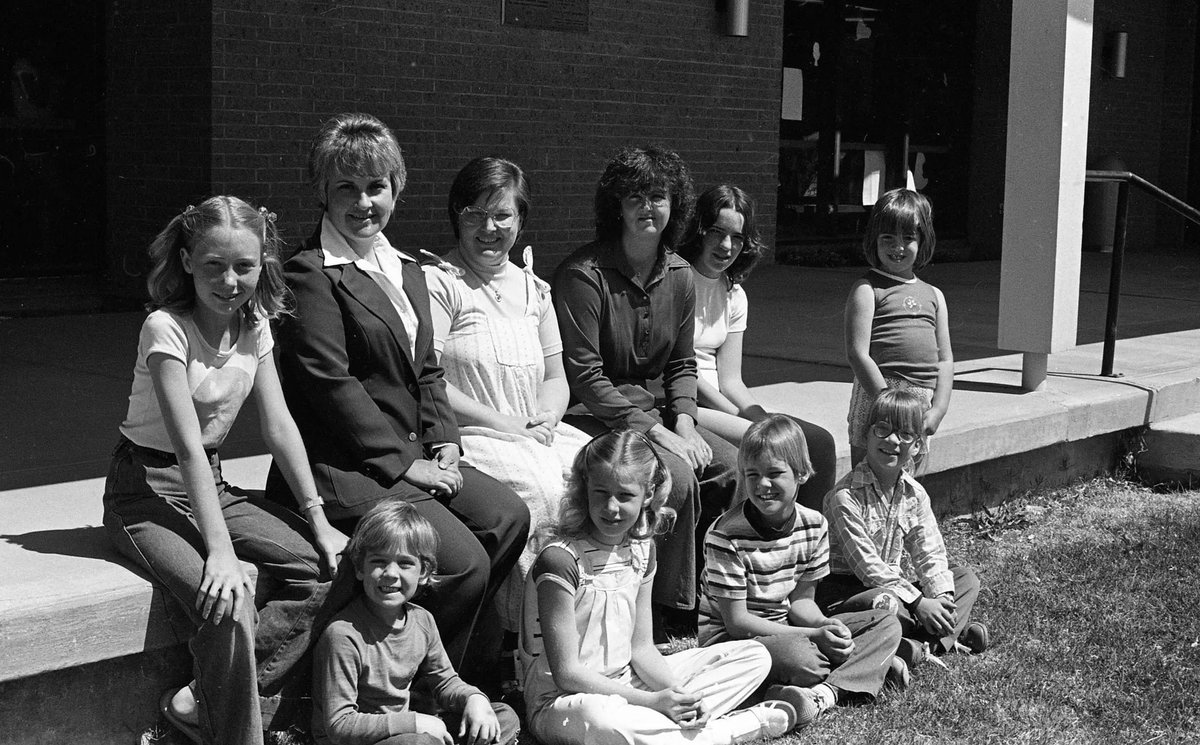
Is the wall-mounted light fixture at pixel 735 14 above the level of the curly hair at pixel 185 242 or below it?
above

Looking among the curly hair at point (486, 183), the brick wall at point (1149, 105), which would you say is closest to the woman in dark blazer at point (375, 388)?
the curly hair at point (486, 183)

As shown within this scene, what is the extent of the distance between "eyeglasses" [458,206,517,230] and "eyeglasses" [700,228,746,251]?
38.3 inches

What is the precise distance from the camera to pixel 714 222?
5.09 metres

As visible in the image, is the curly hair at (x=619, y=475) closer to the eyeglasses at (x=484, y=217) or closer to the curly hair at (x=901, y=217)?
the eyeglasses at (x=484, y=217)

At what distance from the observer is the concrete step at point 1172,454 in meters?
7.13

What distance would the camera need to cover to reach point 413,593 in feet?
11.9

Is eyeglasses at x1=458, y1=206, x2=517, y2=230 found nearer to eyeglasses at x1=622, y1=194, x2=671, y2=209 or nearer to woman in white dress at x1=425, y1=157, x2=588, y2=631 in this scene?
woman in white dress at x1=425, y1=157, x2=588, y2=631

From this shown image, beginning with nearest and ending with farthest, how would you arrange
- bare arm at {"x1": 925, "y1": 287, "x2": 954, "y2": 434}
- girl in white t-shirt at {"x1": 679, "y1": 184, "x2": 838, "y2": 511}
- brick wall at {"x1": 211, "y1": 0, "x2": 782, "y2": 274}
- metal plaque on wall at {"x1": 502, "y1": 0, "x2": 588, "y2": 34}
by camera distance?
girl in white t-shirt at {"x1": 679, "y1": 184, "x2": 838, "y2": 511}, bare arm at {"x1": 925, "y1": 287, "x2": 954, "y2": 434}, brick wall at {"x1": 211, "y1": 0, "x2": 782, "y2": 274}, metal plaque on wall at {"x1": 502, "y1": 0, "x2": 588, "y2": 34}

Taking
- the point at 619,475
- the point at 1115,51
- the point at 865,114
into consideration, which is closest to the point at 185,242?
the point at 619,475

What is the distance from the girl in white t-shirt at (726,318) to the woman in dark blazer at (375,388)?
1250 millimetres

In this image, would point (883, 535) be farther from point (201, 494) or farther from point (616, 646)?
point (201, 494)

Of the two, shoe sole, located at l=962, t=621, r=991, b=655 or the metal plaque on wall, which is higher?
the metal plaque on wall

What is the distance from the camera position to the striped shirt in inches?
169

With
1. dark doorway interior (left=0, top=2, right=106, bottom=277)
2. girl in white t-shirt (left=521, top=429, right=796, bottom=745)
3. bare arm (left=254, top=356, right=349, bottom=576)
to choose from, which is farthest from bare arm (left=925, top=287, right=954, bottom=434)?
dark doorway interior (left=0, top=2, right=106, bottom=277)
